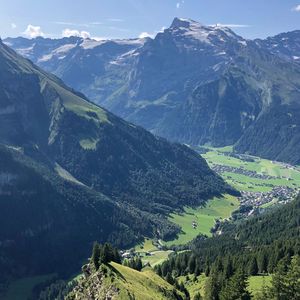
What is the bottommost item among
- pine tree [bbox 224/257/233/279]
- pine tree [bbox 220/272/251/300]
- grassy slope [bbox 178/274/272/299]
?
grassy slope [bbox 178/274/272/299]

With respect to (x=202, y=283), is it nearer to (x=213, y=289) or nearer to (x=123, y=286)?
(x=213, y=289)

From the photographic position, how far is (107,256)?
461 ft

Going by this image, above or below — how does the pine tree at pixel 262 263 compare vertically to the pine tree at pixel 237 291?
below

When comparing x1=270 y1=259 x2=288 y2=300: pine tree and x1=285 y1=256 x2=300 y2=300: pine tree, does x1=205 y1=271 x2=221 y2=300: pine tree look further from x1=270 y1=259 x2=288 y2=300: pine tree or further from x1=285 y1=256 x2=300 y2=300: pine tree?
x1=285 y1=256 x2=300 y2=300: pine tree

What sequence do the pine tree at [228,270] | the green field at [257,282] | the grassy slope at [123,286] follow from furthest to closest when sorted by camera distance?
the pine tree at [228,270] < the green field at [257,282] < the grassy slope at [123,286]

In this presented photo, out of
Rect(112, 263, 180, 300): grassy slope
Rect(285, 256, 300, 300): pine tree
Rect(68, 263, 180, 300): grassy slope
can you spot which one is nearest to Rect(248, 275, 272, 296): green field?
Rect(68, 263, 180, 300): grassy slope

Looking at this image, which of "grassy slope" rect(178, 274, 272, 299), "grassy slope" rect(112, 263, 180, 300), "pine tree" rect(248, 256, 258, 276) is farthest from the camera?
"pine tree" rect(248, 256, 258, 276)

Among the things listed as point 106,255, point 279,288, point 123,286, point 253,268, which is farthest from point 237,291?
point 253,268

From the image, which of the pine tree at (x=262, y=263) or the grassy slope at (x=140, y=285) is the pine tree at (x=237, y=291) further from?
the pine tree at (x=262, y=263)

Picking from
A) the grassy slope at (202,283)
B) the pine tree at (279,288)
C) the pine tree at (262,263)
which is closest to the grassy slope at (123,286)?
the grassy slope at (202,283)

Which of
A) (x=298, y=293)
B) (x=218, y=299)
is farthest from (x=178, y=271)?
(x=298, y=293)

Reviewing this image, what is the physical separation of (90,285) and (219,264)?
45.3 meters

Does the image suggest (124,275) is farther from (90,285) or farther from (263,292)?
(263,292)

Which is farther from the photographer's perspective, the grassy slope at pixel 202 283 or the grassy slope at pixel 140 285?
the grassy slope at pixel 202 283
